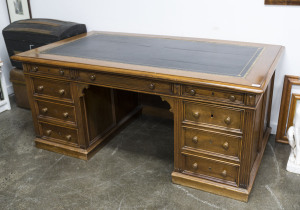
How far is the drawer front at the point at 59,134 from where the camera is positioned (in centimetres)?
272

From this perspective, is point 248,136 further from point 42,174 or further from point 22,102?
point 22,102

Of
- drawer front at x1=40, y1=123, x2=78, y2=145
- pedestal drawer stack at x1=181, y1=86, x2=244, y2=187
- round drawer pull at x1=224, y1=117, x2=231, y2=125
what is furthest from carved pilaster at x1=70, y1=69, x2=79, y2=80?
round drawer pull at x1=224, y1=117, x2=231, y2=125

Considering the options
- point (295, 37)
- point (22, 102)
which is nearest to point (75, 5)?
point (22, 102)

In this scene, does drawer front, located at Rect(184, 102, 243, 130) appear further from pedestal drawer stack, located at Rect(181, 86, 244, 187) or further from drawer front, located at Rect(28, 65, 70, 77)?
drawer front, located at Rect(28, 65, 70, 77)

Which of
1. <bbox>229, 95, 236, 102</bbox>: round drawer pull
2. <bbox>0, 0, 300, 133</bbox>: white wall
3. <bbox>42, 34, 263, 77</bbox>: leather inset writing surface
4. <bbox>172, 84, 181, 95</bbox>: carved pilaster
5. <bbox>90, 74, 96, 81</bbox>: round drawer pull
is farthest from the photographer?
<bbox>0, 0, 300, 133</bbox>: white wall

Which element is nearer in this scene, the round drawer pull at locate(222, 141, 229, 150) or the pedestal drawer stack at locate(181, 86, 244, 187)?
the pedestal drawer stack at locate(181, 86, 244, 187)

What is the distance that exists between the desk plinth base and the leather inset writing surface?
753 mm

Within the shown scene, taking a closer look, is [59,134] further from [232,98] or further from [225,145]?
[232,98]

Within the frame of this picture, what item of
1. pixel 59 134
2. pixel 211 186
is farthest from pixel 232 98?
pixel 59 134

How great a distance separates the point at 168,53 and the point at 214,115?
66 cm

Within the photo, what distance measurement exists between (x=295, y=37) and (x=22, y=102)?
2.77m

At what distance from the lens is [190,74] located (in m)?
2.04

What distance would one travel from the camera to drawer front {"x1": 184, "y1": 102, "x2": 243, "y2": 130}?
202 centimetres

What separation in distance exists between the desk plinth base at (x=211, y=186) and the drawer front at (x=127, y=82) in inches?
25.2
